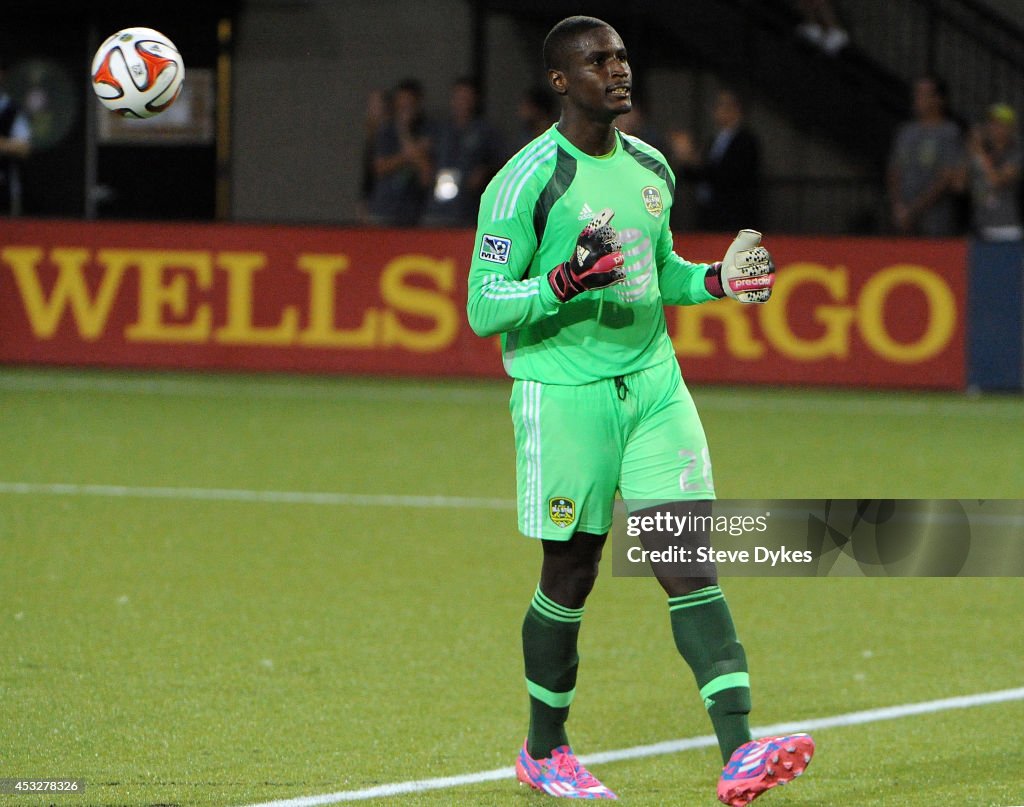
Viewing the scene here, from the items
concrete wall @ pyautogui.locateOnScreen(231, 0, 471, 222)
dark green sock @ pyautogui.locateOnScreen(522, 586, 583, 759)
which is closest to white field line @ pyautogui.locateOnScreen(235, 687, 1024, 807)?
dark green sock @ pyautogui.locateOnScreen(522, 586, 583, 759)

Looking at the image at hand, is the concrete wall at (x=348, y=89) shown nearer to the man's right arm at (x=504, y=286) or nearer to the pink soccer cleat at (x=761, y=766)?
the man's right arm at (x=504, y=286)

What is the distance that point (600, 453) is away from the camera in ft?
17.4

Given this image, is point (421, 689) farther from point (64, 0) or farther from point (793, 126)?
point (64, 0)

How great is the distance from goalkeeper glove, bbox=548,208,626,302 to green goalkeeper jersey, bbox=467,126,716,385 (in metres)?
0.11

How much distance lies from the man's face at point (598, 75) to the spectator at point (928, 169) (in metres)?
12.6

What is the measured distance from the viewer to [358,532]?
392 inches

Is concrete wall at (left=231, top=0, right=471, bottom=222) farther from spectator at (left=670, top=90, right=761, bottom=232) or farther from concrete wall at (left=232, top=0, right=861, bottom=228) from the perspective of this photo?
spectator at (left=670, top=90, right=761, bottom=232)

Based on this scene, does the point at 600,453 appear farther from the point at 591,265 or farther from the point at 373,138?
the point at 373,138

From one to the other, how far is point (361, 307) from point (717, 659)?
40.2 ft

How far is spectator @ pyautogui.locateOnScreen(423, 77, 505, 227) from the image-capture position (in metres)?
18.2

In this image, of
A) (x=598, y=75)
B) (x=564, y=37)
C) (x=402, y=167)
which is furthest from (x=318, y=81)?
(x=598, y=75)

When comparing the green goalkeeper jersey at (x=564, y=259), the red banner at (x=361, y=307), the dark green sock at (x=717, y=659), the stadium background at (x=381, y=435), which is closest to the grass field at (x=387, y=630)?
the stadium background at (x=381, y=435)

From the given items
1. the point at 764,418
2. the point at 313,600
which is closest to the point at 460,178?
the point at 764,418

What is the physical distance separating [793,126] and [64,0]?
30.7 ft
